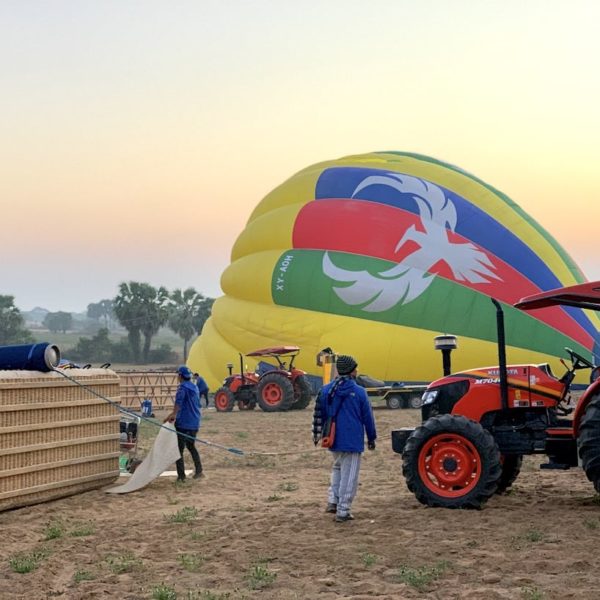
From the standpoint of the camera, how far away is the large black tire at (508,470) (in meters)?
10.3

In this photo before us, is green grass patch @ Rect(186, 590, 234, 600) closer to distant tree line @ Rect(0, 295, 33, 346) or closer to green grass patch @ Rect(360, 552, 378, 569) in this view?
green grass patch @ Rect(360, 552, 378, 569)

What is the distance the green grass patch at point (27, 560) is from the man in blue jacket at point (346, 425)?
273 centimetres

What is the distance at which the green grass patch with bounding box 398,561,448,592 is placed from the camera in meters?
6.42

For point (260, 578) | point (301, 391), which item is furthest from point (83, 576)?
point (301, 391)

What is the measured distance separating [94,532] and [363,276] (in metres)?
20.1

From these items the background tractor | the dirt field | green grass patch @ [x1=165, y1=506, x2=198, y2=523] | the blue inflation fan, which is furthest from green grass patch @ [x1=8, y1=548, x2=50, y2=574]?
the background tractor

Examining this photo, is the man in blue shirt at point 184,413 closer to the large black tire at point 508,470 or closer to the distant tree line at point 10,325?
the large black tire at point 508,470

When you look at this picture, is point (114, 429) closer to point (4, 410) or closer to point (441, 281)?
point (4, 410)

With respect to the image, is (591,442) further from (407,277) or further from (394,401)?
(407,277)

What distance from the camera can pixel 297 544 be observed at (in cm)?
793

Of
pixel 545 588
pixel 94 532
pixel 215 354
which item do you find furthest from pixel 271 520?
pixel 215 354

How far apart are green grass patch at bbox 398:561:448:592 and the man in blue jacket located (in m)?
1.87

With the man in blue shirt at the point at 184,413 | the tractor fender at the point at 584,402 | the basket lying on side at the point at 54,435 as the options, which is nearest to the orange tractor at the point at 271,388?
the man in blue shirt at the point at 184,413

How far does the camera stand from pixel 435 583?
645cm
